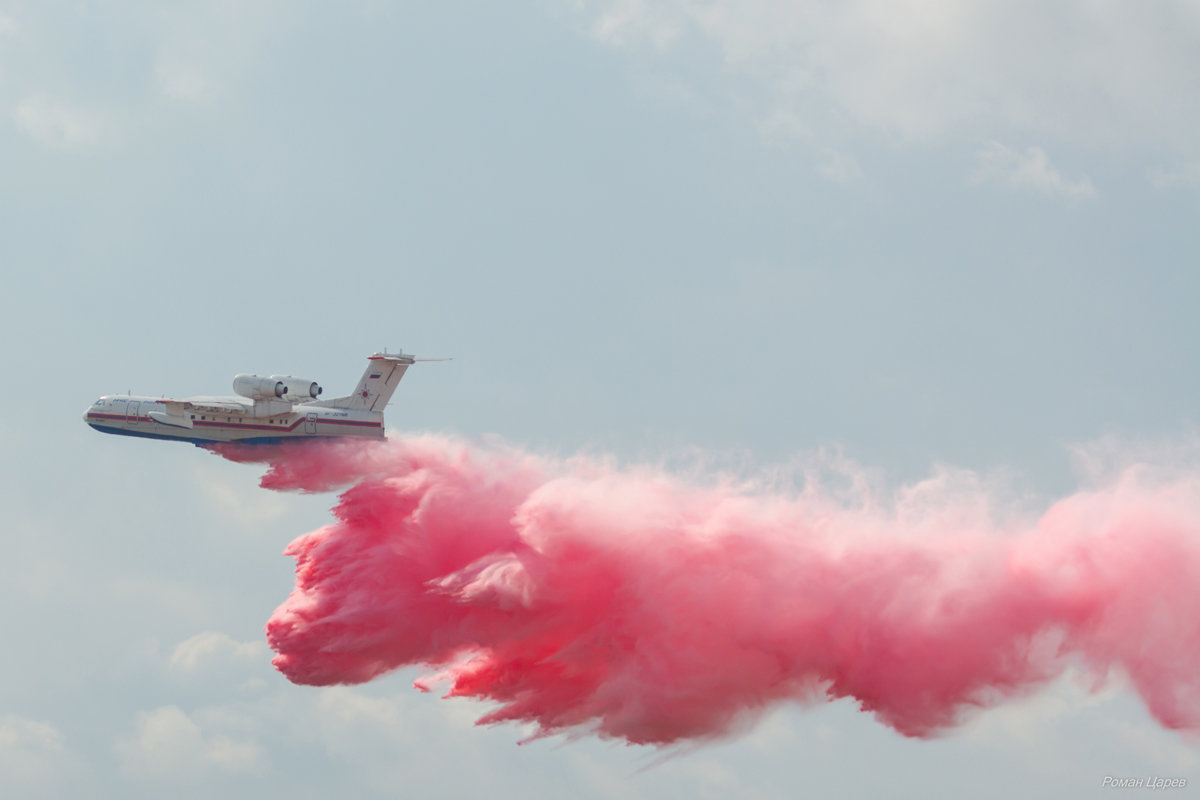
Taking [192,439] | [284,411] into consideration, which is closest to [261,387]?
[284,411]

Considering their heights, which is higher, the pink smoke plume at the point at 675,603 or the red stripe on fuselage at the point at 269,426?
the red stripe on fuselage at the point at 269,426

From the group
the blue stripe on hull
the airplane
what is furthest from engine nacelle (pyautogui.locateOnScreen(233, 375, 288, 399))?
the blue stripe on hull

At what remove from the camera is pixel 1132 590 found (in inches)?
1801

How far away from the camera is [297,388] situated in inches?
2336

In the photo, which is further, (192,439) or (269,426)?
(192,439)

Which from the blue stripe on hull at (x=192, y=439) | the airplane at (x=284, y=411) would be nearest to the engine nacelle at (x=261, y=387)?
the airplane at (x=284, y=411)

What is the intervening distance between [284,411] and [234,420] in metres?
2.12

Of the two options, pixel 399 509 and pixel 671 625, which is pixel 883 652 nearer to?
pixel 671 625

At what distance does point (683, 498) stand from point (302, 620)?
43.0ft

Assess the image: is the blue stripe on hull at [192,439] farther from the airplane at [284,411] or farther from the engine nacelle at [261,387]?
the engine nacelle at [261,387]

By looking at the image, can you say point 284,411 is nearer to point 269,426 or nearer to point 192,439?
point 269,426

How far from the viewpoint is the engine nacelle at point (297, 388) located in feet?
194

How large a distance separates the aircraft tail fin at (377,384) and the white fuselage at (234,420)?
0.97 ft

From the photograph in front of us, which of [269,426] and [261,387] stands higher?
[261,387]
